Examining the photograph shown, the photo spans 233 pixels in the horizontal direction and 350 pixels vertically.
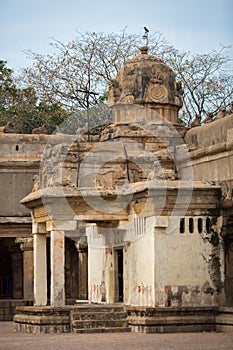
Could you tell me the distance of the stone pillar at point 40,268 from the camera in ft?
78.1

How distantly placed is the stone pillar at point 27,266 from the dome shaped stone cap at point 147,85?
4.94 metres

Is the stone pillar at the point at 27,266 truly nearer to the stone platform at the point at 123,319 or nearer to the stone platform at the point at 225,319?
the stone platform at the point at 123,319

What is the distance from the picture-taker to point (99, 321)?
2202 cm

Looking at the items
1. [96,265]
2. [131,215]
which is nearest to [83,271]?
[96,265]

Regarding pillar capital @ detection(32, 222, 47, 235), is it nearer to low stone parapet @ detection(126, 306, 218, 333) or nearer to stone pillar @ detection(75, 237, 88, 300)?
low stone parapet @ detection(126, 306, 218, 333)

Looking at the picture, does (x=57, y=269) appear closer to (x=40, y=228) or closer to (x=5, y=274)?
(x=40, y=228)

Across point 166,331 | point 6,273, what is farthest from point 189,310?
point 6,273

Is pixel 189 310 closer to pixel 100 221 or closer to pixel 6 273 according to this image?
pixel 100 221

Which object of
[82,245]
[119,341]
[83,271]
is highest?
[82,245]

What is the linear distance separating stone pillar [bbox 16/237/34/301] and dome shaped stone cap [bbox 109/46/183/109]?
16.2 ft

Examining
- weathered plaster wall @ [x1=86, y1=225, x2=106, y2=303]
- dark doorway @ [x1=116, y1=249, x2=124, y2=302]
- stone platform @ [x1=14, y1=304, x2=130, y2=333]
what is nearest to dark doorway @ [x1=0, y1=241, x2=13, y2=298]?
weathered plaster wall @ [x1=86, y1=225, x2=106, y2=303]

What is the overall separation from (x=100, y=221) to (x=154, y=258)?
6.38ft

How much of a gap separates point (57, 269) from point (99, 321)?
4.87 feet

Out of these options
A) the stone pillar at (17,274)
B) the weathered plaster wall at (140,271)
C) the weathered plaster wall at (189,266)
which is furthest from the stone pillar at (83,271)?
the weathered plaster wall at (189,266)
